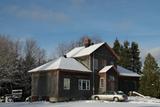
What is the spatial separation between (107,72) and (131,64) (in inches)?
1137

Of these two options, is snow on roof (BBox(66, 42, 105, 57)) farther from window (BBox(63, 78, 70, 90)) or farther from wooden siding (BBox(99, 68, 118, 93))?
window (BBox(63, 78, 70, 90))

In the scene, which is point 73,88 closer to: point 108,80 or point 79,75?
point 79,75

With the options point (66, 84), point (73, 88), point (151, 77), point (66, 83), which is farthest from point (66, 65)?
point (151, 77)

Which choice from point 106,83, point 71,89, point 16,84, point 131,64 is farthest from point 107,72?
point 131,64

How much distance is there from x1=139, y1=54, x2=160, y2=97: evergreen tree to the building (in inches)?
173

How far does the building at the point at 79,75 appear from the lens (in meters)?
44.7

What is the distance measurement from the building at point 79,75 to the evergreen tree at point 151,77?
173 inches

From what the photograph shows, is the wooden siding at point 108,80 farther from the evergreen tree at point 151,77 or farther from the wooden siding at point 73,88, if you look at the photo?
the evergreen tree at point 151,77

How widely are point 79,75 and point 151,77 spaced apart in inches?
440

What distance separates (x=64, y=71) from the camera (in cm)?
4475

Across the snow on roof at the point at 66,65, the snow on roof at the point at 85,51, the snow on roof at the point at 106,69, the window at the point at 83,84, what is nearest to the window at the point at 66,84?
the snow on roof at the point at 66,65

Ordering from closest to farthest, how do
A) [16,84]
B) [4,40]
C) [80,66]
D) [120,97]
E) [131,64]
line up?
[120,97] < [80,66] < [16,84] < [4,40] < [131,64]

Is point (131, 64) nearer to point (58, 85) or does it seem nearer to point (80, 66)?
point (80, 66)

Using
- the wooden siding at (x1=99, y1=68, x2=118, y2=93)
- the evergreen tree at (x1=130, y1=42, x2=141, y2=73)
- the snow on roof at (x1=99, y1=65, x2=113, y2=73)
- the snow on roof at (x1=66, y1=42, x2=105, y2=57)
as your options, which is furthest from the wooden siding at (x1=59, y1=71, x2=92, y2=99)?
the evergreen tree at (x1=130, y1=42, x2=141, y2=73)
